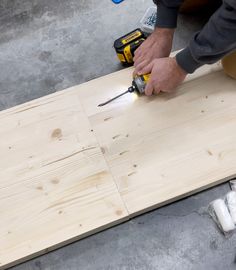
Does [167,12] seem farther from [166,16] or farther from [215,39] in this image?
[215,39]

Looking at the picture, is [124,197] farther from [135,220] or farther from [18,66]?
[18,66]

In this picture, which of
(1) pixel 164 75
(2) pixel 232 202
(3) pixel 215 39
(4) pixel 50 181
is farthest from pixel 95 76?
(2) pixel 232 202

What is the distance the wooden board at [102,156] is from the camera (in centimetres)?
126

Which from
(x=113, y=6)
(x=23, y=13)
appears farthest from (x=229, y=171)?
(x=23, y=13)

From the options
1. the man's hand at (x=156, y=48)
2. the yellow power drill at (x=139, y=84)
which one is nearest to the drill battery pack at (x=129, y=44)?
the man's hand at (x=156, y=48)

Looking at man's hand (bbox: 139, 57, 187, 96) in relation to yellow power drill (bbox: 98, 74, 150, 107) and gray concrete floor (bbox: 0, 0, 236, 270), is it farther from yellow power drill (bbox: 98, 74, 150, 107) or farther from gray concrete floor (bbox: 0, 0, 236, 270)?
gray concrete floor (bbox: 0, 0, 236, 270)

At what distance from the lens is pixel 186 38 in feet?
5.91

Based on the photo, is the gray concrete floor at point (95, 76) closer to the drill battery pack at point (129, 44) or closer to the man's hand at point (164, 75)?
the drill battery pack at point (129, 44)

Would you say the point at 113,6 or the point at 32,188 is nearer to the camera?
the point at 32,188

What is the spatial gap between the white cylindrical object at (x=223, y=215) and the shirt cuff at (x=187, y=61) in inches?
20.0

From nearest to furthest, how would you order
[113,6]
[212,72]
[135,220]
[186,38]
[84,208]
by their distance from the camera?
[84,208] < [135,220] < [212,72] < [186,38] < [113,6]

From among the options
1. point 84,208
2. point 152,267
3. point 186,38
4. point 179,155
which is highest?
point 186,38

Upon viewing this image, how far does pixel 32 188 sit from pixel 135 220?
1.37ft

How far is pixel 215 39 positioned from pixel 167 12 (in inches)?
14.4
